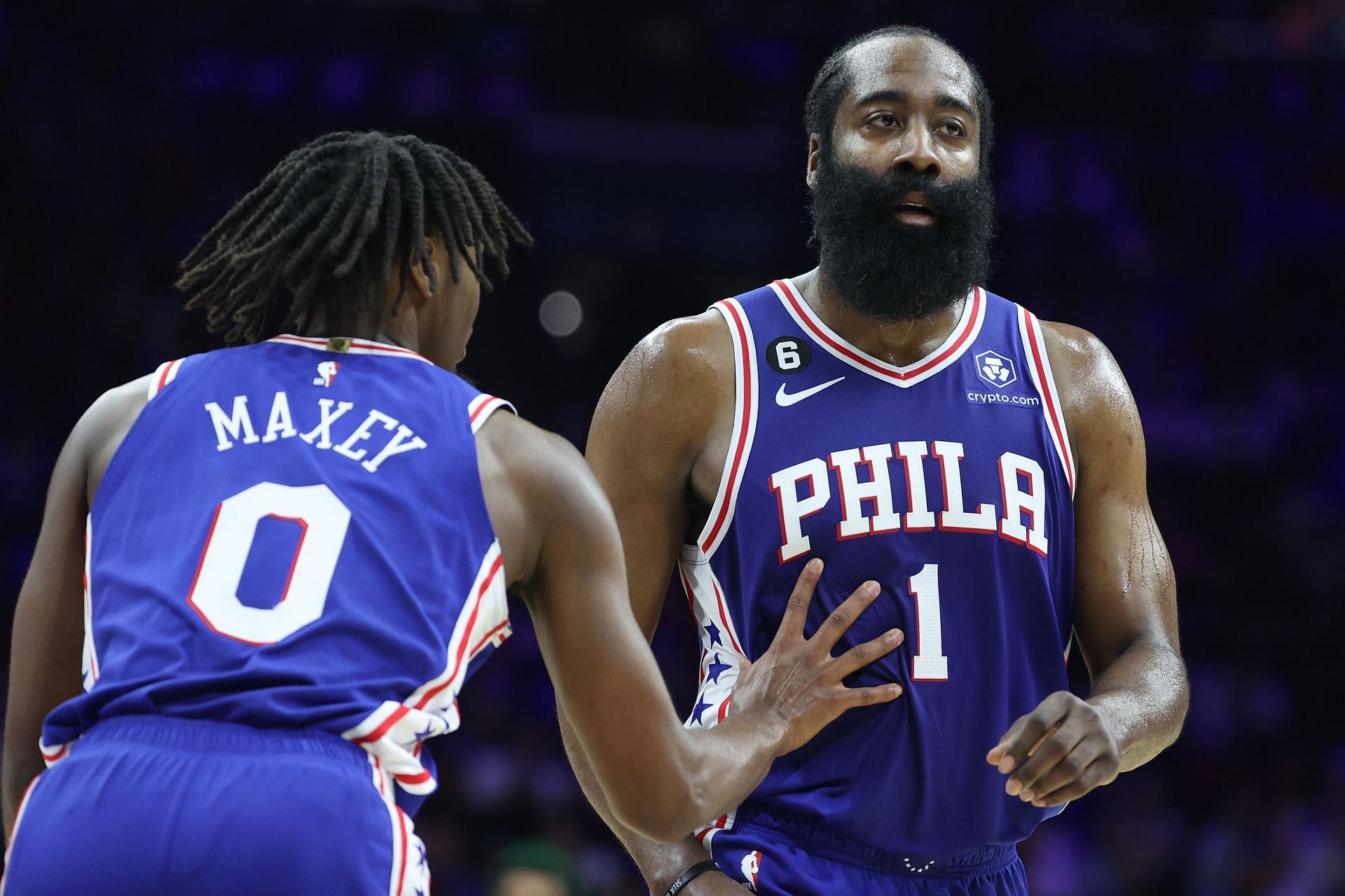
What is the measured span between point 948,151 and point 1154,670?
123cm

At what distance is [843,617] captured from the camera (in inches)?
123

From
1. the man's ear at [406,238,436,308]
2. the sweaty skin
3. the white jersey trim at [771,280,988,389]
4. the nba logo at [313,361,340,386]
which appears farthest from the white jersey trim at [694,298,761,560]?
the nba logo at [313,361,340,386]

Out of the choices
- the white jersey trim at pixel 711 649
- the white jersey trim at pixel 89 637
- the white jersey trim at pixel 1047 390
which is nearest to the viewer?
the white jersey trim at pixel 89 637

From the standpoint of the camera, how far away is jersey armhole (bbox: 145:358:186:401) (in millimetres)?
2418

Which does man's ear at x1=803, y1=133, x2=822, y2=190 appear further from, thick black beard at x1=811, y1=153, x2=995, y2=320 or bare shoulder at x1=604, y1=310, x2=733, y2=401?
bare shoulder at x1=604, y1=310, x2=733, y2=401

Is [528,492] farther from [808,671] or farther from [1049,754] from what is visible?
[1049,754]

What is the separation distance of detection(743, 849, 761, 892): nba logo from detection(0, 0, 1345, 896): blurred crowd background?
6195 mm

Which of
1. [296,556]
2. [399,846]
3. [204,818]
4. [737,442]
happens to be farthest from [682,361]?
[204,818]

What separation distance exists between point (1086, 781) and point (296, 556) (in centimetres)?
146

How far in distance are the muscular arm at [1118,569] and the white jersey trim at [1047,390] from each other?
0.9 inches

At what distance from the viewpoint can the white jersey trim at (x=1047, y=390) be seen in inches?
133

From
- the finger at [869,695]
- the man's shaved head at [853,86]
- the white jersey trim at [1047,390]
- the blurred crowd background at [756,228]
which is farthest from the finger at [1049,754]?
the blurred crowd background at [756,228]

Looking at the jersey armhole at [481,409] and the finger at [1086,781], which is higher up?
the jersey armhole at [481,409]

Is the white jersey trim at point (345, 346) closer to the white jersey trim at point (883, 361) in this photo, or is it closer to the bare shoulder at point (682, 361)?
the bare shoulder at point (682, 361)
